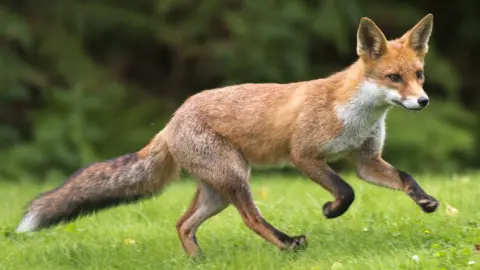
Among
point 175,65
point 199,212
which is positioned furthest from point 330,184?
point 175,65

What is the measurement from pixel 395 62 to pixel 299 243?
1.48m

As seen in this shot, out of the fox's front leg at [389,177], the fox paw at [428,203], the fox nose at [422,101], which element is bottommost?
the fox paw at [428,203]

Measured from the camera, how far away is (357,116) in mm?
6082

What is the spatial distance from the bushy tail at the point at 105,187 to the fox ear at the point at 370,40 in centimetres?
172

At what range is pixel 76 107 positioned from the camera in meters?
14.1

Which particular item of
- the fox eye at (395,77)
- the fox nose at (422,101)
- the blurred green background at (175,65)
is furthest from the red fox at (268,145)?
the blurred green background at (175,65)

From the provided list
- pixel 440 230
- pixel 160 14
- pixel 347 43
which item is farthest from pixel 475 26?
pixel 440 230

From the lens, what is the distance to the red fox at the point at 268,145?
604 centimetres

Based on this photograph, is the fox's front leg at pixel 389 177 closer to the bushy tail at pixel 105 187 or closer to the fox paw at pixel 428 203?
the fox paw at pixel 428 203

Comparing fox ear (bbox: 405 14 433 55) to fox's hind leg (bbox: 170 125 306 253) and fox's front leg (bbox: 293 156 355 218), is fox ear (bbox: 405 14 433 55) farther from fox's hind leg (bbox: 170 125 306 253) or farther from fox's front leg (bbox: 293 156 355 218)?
fox's hind leg (bbox: 170 125 306 253)

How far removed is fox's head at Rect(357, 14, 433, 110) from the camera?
5832mm

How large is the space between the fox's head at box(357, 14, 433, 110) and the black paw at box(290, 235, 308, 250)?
117 centimetres

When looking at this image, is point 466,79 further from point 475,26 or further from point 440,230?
point 440,230

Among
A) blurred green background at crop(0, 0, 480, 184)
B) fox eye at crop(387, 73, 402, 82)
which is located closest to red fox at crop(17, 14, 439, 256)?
fox eye at crop(387, 73, 402, 82)
